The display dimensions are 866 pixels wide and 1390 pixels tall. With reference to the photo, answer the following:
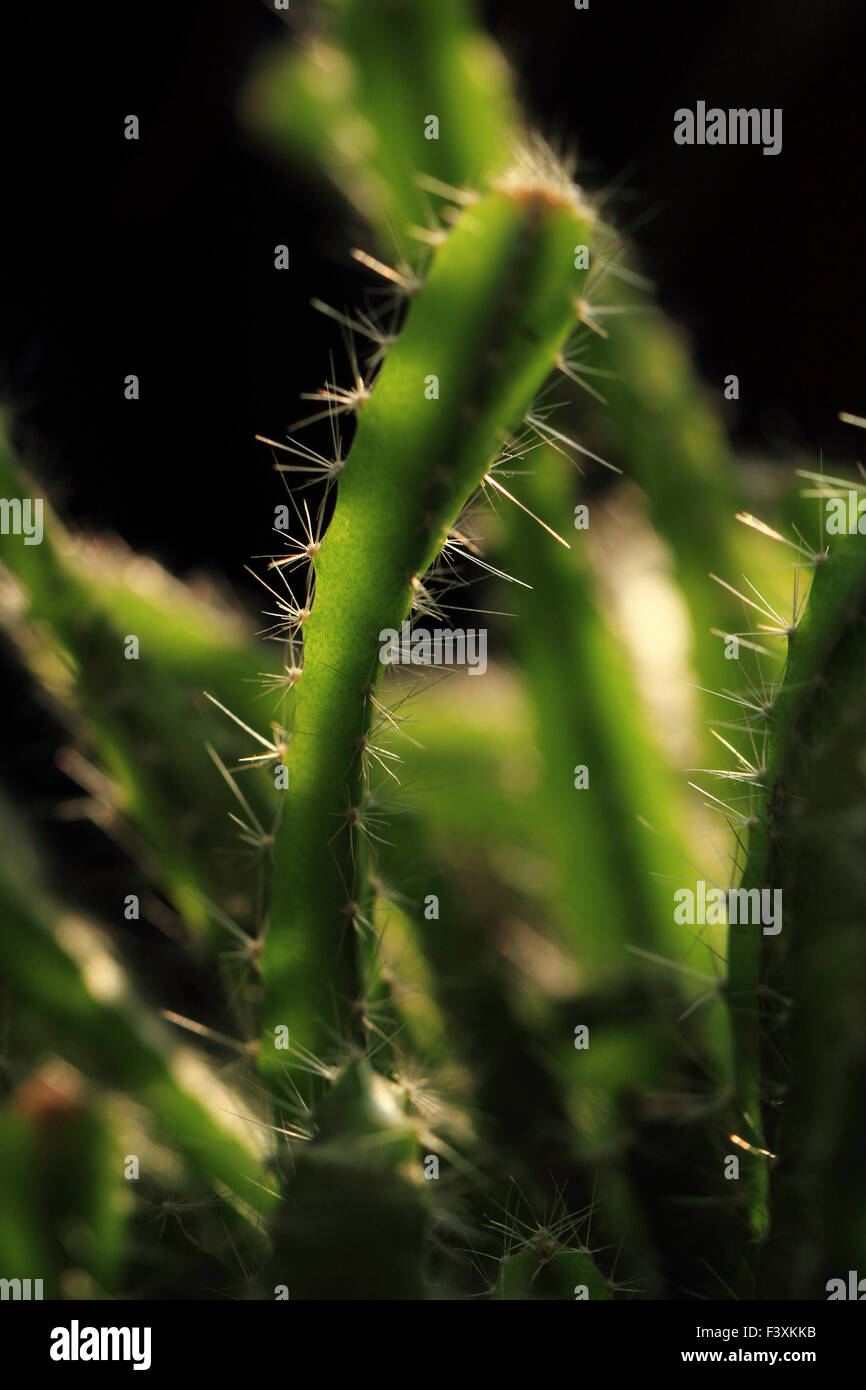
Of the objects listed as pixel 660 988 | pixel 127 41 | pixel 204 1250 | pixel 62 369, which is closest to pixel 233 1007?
pixel 204 1250

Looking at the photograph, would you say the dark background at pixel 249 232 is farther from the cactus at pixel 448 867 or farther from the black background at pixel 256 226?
the cactus at pixel 448 867

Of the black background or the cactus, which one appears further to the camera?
the black background

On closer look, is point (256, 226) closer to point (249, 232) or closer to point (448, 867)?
point (249, 232)

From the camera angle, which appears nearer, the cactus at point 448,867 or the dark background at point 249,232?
the cactus at point 448,867

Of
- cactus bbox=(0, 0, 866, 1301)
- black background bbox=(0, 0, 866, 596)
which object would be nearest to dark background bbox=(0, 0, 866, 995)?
black background bbox=(0, 0, 866, 596)

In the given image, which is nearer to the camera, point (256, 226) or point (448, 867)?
point (448, 867)

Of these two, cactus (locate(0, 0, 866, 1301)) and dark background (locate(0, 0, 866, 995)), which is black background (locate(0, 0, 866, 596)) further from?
cactus (locate(0, 0, 866, 1301))

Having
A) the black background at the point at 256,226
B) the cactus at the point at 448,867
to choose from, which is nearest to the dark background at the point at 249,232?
the black background at the point at 256,226

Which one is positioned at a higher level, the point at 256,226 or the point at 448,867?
the point at 256,226

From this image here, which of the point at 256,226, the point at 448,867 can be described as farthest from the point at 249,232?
the point at 448,867

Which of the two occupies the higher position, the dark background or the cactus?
the dark background
